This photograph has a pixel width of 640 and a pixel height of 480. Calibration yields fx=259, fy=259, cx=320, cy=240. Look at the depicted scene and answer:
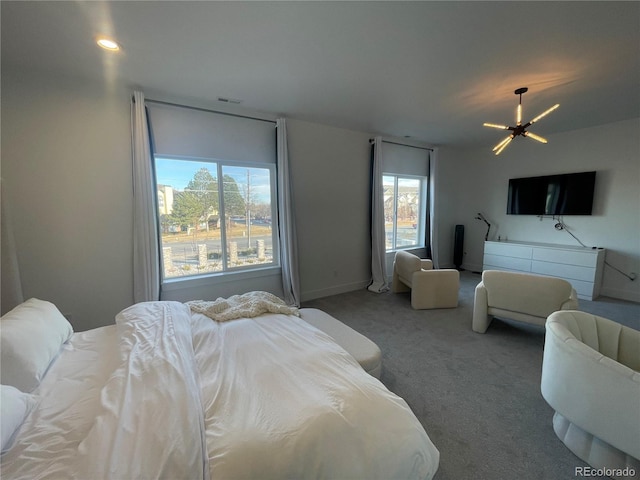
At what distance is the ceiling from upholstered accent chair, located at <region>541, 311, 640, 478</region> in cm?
211

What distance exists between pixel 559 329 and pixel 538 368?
1019mm

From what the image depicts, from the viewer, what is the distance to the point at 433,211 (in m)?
5.43

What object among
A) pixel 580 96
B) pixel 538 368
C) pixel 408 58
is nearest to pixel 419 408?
pixel 538 368

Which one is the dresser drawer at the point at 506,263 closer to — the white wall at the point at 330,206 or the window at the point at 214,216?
the white wall at the point at 330,206

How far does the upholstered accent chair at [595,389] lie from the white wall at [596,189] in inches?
138

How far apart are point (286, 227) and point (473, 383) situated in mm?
2667

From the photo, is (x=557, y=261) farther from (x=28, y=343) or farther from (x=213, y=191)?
(x=28, y=343)

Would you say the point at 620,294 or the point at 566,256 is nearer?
the point at 620,294

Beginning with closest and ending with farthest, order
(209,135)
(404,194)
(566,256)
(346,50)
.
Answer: (346,50)
(209,135)
(566,256)
(404,194)

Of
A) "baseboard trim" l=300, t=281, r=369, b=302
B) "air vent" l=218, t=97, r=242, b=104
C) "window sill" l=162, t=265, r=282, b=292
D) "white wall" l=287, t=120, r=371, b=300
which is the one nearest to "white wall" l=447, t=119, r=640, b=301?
"white wall" l=287, t=120, r=371, b=300

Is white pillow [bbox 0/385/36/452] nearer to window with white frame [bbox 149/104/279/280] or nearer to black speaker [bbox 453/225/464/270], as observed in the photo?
window with white frame [bbox 149/104/279/280]

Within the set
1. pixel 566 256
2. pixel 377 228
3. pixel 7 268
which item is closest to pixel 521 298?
pixel 377 228

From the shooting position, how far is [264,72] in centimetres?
245

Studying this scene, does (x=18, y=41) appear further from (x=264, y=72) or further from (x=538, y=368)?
(x=538, y=368)
